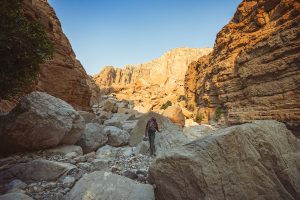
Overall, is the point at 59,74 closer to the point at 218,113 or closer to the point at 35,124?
the point at 35,124

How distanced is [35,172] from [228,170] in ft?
19.3

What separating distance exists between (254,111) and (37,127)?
20.7 meters

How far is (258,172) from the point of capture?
211 inches

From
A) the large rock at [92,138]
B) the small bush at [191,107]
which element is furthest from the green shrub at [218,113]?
the large rock at [92,138]

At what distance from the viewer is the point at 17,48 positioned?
6.77 m

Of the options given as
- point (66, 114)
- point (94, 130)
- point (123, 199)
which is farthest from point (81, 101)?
point (123, 199)

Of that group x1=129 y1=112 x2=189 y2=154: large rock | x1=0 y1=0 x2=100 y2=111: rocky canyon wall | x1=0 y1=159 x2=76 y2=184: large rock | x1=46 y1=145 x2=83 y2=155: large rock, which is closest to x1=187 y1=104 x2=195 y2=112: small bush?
x1=0 y1=0 x2=100 y2=111: rocky canyon wall

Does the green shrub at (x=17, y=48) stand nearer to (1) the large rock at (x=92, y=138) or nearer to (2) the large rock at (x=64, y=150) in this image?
(2) the large rock at (x=64, y=150)

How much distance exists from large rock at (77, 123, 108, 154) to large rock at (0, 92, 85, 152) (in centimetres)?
159

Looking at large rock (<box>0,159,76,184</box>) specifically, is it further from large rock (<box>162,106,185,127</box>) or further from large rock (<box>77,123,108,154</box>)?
large rock (<box>162,106,185,127</box>)

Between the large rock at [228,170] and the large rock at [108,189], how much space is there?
0.44 metres

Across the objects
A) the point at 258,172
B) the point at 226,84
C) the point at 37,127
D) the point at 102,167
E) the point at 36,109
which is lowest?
the point at 102,167

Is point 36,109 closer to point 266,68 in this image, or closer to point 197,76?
point 266,68

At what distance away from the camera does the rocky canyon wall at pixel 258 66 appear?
18.5 meters
